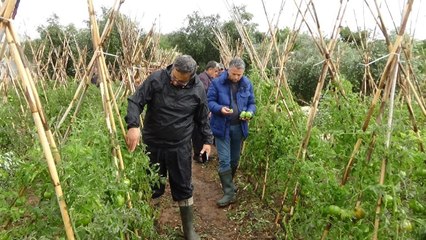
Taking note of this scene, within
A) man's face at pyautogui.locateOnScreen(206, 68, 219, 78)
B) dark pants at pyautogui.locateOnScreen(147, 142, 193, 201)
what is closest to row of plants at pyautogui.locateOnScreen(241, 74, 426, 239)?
dark pants at pyautogui.locateOnScreen(147, 142, 193, 201)

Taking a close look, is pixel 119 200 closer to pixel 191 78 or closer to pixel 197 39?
pixel 191 78

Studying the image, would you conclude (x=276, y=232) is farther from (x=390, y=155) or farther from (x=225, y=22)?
(x=225, y=22)

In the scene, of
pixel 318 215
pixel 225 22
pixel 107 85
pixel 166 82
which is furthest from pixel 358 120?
pixel 225 22

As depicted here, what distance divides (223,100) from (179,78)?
4.01 feet

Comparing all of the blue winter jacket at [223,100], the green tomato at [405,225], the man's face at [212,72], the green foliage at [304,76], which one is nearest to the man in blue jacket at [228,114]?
the blue winter jacket at [223,100]

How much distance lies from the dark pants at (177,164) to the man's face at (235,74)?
1.14 metres

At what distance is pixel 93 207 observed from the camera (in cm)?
180

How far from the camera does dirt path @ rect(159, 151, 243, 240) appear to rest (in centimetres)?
393

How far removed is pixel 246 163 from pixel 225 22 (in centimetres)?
1437

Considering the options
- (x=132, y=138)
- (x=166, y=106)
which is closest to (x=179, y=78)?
(x=166, y=106)

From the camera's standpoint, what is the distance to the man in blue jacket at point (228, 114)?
4309 millimetres

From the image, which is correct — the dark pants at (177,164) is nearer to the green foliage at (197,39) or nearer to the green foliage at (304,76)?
the green foliage at (304,76)

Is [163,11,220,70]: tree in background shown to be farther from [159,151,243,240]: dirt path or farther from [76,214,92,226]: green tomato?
[76,214,92,226]: green tomato

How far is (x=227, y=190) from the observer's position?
176 inches
